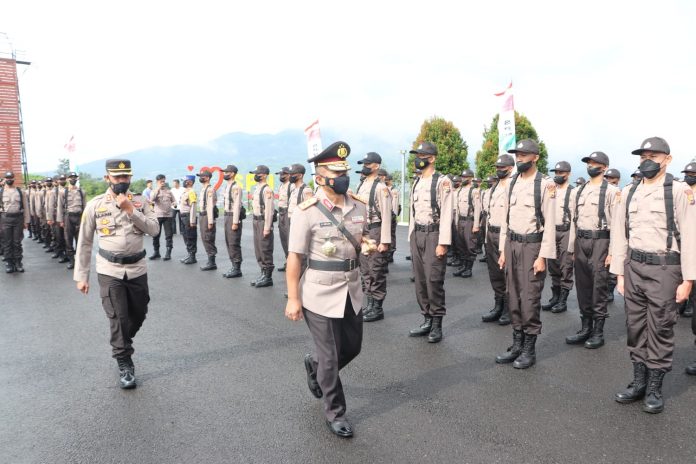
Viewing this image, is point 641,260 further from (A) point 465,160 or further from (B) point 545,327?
(A) point 465,160

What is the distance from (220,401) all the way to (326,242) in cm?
169

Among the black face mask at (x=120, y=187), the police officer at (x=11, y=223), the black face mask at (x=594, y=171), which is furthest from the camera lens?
the police officer at (x=11, y=223)

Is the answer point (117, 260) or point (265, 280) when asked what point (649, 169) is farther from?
point (265, 280)

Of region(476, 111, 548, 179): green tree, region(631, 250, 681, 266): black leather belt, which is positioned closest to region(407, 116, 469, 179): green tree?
region(476, 111, 548, 179): green tree

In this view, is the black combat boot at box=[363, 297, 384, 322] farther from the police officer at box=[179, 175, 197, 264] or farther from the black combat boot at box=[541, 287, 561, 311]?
the police officer at box=[179, 175, 197, 264]

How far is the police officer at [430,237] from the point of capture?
5.55 metres

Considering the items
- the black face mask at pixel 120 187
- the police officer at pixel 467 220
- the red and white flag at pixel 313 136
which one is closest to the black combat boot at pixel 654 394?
the black face mask at pixel 120 187

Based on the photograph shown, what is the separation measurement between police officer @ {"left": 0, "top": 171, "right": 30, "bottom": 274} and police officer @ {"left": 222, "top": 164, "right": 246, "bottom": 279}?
16.1 feet

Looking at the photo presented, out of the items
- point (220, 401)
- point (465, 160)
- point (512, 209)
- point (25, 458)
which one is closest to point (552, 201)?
point (512, 209)

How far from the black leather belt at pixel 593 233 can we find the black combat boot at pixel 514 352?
177 cm

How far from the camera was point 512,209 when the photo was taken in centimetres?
505

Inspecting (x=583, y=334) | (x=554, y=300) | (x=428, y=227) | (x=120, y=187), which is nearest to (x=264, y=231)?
(x=428, y=227)

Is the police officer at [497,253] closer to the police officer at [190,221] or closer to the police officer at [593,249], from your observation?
the police officer at [593,249]

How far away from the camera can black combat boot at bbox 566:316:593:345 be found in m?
5.42
